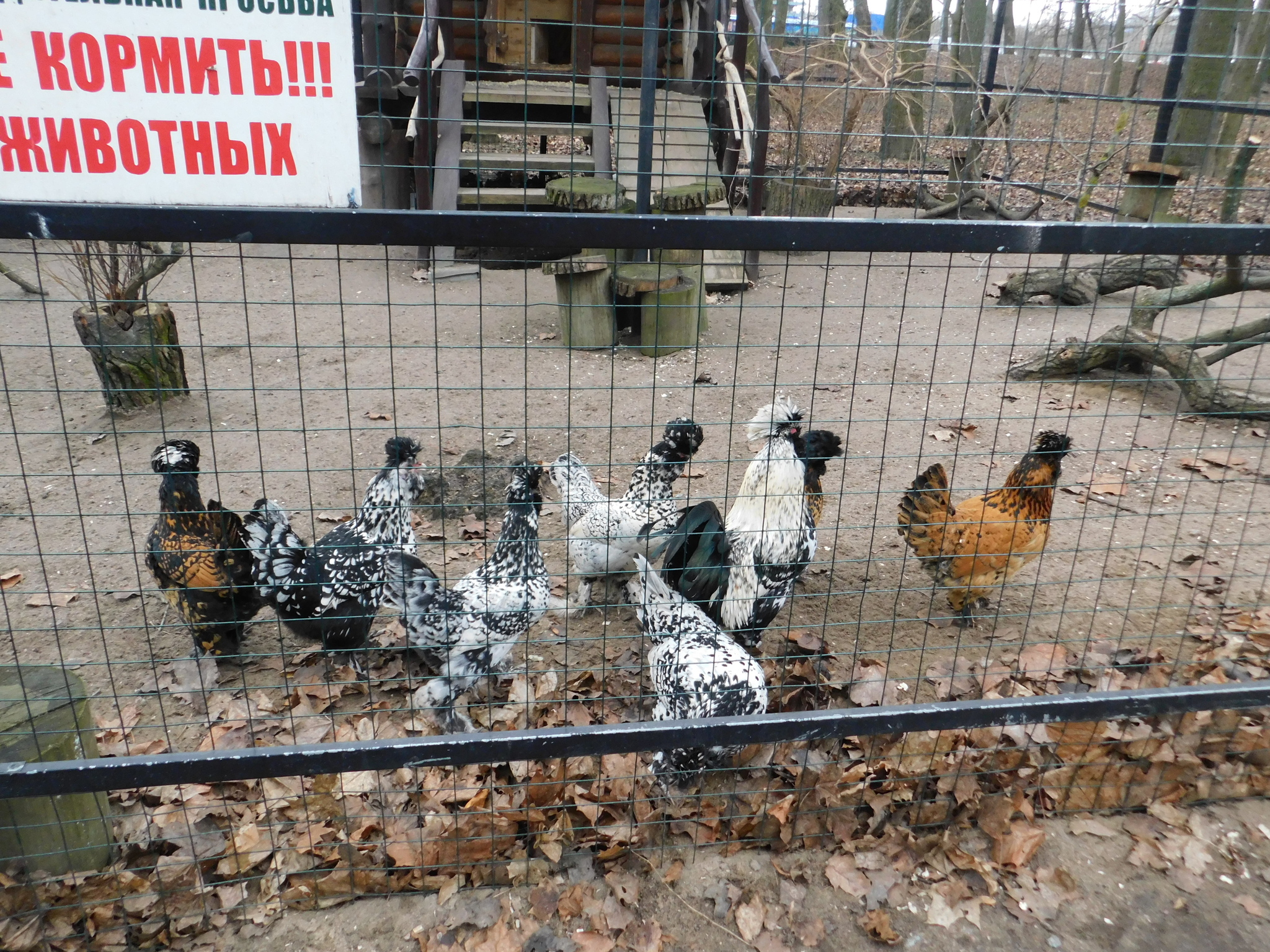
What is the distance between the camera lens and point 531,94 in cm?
919

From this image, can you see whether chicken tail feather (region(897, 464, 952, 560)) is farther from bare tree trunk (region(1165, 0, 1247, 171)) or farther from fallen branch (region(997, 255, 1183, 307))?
bare tree trunk (region(1165, 0, 1247, 171))

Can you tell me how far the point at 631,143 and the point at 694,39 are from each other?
3744 millimetres

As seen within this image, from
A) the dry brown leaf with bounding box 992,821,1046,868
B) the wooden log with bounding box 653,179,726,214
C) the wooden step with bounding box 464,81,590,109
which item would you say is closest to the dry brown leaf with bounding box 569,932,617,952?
the dry brown leaf with bounding box 992,821,1046,868

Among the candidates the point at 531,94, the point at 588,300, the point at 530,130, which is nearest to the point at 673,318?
the point at 588,300

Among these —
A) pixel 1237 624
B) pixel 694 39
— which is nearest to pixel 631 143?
pixel 694 39

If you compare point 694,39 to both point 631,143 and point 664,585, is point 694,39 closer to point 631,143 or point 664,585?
point 631,143

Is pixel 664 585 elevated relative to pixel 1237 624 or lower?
elevated

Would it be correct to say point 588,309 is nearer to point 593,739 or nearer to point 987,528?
point 987,528

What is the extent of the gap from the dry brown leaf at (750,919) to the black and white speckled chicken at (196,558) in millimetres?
2369

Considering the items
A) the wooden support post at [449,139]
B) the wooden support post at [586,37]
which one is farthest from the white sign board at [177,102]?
the wooden support post at [586,37]

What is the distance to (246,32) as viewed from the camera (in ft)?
6.77

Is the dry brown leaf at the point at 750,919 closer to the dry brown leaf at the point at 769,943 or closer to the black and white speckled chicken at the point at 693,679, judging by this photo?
the dry brown leaf at the point at 769,943

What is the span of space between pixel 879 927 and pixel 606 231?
231 centimetres

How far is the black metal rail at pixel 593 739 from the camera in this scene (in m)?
2.46
